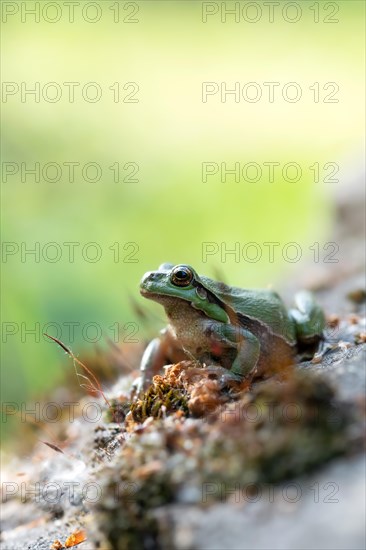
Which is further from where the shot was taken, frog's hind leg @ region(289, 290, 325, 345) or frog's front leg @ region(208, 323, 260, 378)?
frog's hind leg @ region(289, 290, 325, 345)

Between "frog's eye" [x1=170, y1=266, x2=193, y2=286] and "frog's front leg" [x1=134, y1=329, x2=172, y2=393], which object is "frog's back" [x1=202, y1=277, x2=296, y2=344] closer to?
"frog's eye" [x1=170, y1=266, x2=193, y2=286]

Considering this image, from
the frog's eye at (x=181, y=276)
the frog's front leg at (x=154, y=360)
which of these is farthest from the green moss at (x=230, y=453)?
the frog's front leg at (x=154, y=360)

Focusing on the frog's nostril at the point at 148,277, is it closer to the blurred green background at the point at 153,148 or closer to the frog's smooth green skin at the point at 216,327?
the frog's smooth green skin at the point at 216,327

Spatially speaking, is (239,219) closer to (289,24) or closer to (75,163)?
(75,163)

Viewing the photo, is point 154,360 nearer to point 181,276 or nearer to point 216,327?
point 216,327

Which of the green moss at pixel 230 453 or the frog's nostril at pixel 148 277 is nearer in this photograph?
the green moss at pixel 230 453

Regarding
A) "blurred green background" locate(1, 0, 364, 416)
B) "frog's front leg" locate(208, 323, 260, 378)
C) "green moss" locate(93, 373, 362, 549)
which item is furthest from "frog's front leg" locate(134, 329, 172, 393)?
"blurred green background" locate(1, 0, 364, 416)

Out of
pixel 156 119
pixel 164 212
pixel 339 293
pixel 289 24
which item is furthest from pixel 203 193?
pixel 289 24
